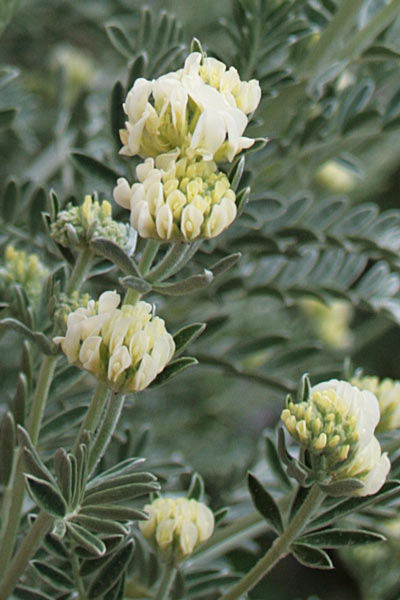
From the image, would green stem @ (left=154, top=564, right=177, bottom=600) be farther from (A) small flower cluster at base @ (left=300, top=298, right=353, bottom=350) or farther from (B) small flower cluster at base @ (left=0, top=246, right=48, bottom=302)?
(A) small flower cluster at base @ (left=300, top=298, right=353, bottom=350)

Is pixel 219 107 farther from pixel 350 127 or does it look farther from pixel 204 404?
pixel 204 404

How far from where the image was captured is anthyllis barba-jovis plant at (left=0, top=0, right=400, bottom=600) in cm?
41

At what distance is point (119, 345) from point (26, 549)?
0.15 meters

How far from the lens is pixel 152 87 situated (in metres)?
0.40

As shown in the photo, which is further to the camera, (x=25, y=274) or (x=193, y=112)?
(x=25, y=274)

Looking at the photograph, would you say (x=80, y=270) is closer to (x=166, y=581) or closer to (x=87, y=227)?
(x=87, y=227)

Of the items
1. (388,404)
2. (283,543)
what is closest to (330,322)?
(388,404)

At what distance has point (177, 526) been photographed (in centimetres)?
52

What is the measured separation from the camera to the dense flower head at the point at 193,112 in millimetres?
392

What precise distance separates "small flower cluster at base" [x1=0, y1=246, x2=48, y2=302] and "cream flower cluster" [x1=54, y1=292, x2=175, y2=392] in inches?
7.4

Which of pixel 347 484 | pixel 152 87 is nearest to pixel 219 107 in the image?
pixel 152 87

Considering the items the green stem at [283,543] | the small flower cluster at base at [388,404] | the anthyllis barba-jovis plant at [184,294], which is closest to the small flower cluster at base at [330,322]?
the anthyllis barba-jovis plant at [184,294]

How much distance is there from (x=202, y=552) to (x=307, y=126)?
37cm

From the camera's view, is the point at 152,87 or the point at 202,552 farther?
the point at 202,552
